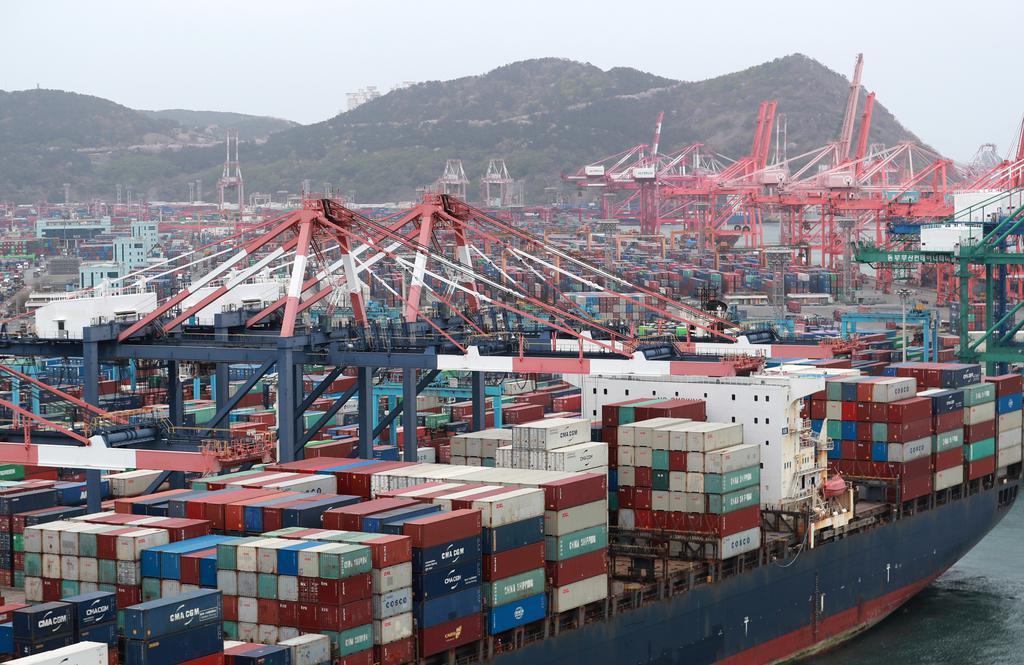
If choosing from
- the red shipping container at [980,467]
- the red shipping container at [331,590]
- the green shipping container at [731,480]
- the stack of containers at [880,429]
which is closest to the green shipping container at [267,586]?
the red shipping container at [331,590]

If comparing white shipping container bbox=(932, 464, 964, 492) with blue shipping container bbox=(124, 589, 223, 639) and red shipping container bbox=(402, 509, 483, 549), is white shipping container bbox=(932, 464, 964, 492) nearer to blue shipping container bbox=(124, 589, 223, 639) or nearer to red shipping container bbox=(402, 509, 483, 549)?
red shipping container bbox=(402, 509, 483, 549)

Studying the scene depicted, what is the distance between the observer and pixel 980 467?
43500mm

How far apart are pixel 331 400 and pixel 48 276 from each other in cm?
8420

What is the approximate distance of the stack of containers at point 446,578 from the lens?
24.9m

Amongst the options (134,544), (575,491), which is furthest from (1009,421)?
(134,544)

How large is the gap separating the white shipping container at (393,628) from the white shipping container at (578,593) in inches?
151

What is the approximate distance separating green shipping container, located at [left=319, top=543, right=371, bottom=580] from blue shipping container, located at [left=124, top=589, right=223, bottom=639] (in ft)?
5.63

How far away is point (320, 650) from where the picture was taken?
2323 cm

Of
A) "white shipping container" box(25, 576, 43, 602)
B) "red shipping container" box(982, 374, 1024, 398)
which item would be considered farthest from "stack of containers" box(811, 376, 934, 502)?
"white shipping container" box(25, 576, 43, 602)

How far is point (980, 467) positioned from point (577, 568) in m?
18.5

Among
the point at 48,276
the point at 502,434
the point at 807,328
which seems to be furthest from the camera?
the point at 48,276

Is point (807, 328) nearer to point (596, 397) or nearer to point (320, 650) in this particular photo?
point (596, 397)

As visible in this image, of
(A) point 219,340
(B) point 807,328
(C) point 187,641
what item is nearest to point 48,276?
(B) point 807,328

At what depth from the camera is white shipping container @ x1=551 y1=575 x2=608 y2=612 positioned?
28.1 metres
